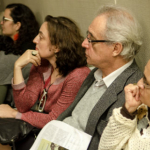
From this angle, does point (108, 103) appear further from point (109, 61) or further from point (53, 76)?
point (53, 76)

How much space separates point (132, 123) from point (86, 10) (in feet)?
4.16

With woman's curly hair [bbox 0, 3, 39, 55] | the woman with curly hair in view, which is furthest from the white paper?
woman's curly hair [bbox 0, 3, 39, 55]

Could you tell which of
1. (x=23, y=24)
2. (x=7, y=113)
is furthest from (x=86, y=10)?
(x=7, y=113)

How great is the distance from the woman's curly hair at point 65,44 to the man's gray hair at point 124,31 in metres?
0.45

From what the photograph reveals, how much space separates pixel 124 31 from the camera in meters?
1.38

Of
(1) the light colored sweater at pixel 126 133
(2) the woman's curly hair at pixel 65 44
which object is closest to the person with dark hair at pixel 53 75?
(2) the woman's curly hair at pixel 65 44

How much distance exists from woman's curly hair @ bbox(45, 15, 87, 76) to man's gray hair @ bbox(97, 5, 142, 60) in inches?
17.8

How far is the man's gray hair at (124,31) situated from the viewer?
54.6 inches

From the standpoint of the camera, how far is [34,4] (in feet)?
9.26

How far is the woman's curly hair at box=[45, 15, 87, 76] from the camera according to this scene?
1.82 meters

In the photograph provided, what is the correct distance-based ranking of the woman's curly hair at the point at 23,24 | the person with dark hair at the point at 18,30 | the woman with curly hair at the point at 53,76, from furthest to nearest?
the woman's curly hair at the point at 23,24 < the person with dark hair at the point at 18,30 < the woman with curly hair at the point at 53,76

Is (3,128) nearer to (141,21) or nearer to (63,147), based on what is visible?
(63,147)

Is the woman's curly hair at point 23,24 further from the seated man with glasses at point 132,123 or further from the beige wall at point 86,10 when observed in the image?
the seated man with glasses at point 132,123

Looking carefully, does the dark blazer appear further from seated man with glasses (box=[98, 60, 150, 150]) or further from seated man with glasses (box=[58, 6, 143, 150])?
seated man with glasses (box=[98, 60, 150, 150])
